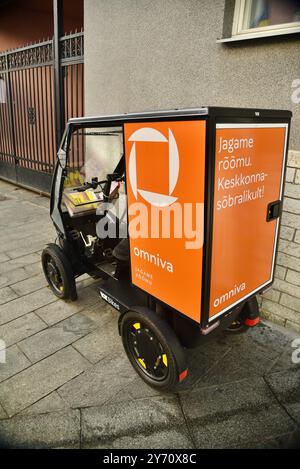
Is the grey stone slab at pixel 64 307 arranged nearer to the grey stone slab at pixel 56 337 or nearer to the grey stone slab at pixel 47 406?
the grey stone slab at pixel 56 337

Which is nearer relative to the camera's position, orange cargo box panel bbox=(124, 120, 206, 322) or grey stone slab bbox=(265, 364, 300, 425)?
orange cargo box panel bbox=(124, 120, 206, 322)

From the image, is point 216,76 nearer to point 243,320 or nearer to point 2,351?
point 243,320

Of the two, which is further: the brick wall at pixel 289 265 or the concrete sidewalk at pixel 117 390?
the brick wall at pixel 289 265

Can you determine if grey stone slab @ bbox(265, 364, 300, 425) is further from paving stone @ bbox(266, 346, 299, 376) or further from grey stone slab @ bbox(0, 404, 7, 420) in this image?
grey stone slab @ bbox(0, 404, 7, 420)

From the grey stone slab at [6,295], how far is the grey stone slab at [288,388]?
8.81 ft

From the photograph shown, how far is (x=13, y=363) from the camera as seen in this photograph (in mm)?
2535

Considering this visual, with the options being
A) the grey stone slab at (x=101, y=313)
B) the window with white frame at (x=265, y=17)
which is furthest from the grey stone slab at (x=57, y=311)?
the window with white frame at (x=265, y=17)

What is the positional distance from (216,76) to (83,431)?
3.21 meters

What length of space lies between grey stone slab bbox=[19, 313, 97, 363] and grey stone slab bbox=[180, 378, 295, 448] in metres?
1.15

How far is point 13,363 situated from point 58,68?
5307 millimetres

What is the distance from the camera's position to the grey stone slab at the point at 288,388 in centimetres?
220

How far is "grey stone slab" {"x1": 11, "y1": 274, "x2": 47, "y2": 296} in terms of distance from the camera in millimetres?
3571

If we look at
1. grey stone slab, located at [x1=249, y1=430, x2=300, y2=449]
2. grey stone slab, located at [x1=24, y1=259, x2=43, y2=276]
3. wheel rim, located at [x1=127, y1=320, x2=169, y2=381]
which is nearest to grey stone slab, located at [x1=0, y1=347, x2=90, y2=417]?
wheel rim, located at [x1=127, y1=320, x2=169, y2=381]

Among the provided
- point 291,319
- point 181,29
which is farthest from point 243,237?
point 181,29
